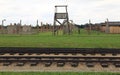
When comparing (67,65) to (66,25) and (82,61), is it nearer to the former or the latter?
(82,61)

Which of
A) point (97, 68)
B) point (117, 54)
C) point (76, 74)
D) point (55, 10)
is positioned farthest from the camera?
point (55, 10)

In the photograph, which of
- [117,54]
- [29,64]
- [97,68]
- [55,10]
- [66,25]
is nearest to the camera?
[97,68]

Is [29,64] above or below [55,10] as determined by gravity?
below

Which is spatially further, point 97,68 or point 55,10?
point 55,10

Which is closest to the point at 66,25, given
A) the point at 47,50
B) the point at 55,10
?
the point at 55,10

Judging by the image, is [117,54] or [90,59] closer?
[90,59]

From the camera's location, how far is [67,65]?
14125mm

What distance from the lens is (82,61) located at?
14570mm

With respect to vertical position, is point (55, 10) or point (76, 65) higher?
point (55, 10)

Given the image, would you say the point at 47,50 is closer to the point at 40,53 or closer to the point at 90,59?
the point at 40,53

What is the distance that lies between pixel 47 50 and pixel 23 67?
16.9 ft

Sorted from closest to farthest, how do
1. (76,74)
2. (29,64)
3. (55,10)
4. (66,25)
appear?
(76,74)
(29,64)
(55,10)
(66,25)

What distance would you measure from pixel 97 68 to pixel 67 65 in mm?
1480

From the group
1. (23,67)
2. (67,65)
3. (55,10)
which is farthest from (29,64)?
(55,10)
